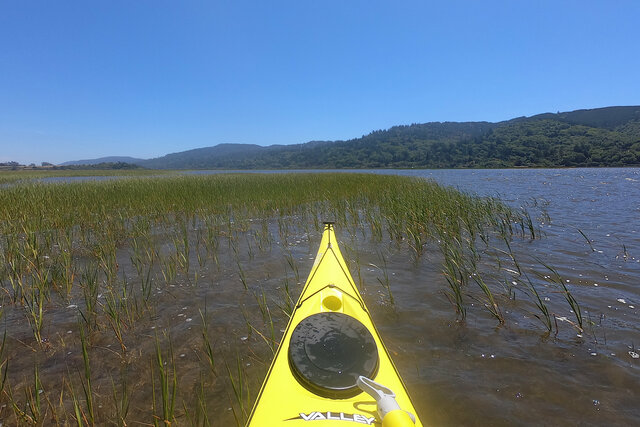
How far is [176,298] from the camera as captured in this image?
173 inches

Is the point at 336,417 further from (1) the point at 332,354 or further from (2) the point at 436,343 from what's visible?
(2) the point at 436,343

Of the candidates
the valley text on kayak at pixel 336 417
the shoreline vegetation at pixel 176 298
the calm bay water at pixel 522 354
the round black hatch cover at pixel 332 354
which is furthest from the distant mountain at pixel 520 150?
the valley text on kayak at pixel 336 417

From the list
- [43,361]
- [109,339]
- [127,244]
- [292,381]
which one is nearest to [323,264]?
[292,381]

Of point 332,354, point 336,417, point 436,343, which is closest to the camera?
point 336,417

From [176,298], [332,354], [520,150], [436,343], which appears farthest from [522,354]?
[520,150]

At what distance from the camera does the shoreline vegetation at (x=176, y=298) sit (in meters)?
2.44

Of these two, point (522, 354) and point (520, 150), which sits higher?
point (520, 150)

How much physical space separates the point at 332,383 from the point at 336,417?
24 cm

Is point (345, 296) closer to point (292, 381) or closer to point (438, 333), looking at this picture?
point (292, 381)

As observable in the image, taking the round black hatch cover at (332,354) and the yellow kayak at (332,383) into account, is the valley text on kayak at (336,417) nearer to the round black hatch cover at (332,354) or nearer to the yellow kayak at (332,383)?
the yellow kayak at (332,383)

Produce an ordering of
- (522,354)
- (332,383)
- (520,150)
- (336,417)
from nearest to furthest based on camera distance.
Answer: (336,417) < (332,383) < (522,354) < (520,150)

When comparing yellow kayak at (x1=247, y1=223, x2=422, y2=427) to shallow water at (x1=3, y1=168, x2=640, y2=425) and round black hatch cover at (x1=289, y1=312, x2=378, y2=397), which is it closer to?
round black hatch cover at (x1=289, y1=312, x2=378, y2=397)

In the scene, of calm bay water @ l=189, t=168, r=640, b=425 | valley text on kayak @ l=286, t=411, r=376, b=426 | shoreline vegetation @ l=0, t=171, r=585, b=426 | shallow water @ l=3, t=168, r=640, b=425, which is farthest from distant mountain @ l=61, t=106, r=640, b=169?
valley text on kayak @ l=286, t=411, r=376, b=426

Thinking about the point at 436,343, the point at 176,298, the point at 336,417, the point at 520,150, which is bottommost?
the point at 436,343
